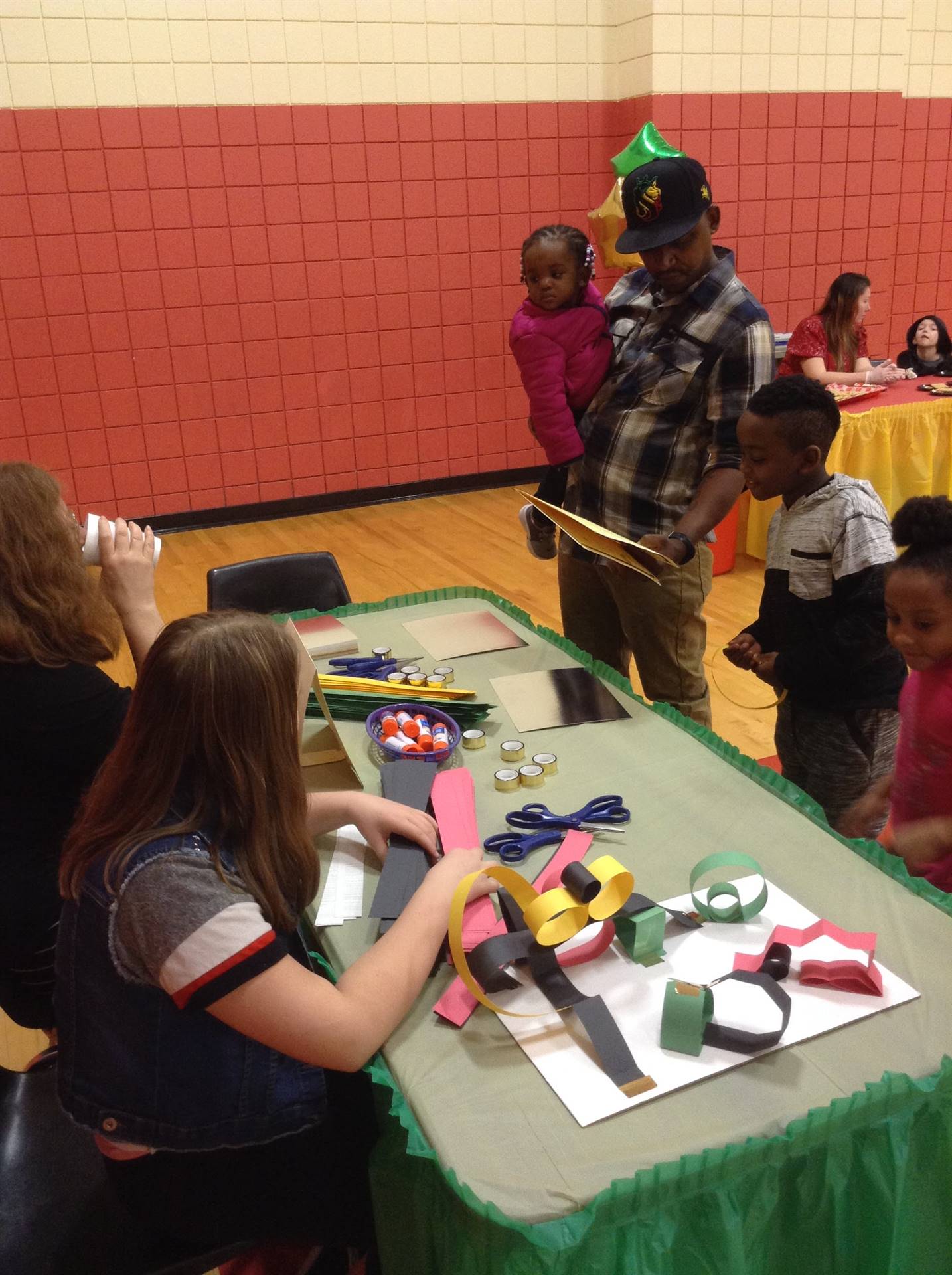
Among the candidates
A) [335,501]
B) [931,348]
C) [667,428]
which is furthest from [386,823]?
[931,348]

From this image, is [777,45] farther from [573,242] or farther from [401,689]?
[401,689]

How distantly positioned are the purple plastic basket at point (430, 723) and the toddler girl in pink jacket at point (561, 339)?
84 cm

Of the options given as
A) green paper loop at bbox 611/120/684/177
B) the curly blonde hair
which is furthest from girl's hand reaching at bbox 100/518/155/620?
green paper loop at bbox 611/120/684/177

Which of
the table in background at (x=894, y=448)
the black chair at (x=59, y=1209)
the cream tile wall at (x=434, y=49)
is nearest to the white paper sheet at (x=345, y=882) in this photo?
the black chair at (x=59, y=1209)

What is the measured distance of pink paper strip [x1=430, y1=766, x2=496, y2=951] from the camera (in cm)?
123

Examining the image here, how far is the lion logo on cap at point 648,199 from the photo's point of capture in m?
2.05

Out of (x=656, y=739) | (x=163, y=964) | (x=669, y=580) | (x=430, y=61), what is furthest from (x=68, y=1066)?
(x=430, y=61)

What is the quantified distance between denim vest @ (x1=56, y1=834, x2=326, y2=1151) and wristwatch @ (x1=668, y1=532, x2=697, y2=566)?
131cm

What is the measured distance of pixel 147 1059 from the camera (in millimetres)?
Result: 1084

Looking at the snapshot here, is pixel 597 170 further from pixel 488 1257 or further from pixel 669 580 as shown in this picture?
pixel 488 1257

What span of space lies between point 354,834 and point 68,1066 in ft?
1.66

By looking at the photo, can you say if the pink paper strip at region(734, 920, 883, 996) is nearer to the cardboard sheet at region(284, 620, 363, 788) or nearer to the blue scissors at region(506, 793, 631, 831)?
the blue scissors at region(506, 793, 631, 831)

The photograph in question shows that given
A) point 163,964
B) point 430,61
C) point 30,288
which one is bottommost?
point 163,964

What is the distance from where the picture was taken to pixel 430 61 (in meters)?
5.65
